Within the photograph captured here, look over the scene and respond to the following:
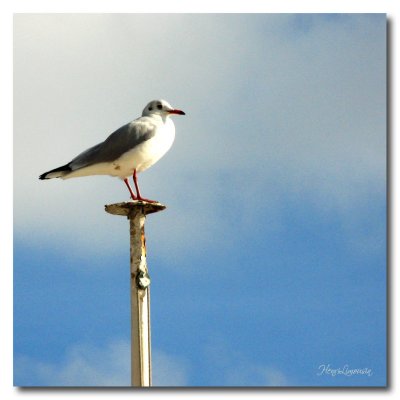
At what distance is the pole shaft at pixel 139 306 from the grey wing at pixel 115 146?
1.97 feet

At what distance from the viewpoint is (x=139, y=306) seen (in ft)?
19.5

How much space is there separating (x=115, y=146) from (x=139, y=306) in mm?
1238

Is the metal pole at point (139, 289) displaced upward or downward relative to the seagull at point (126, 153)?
downward

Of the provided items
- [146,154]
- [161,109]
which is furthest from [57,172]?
[161,109]

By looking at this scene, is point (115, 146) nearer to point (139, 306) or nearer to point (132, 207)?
point (132, 207)

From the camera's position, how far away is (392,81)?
20.5ft

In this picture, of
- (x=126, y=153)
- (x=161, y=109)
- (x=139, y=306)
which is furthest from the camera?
(x=161, y=109)

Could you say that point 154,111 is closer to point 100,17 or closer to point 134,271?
point 100,17

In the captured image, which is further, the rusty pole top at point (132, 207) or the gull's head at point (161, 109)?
the gull's head at point (161, 109)

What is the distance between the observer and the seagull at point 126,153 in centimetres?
651

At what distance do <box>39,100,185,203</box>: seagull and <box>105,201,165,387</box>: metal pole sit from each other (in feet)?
1.47

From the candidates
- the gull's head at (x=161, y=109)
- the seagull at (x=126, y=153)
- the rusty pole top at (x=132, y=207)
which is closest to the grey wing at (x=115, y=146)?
the seagull at (x=126, y=153)

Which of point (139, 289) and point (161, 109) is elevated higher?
point (161, 109)

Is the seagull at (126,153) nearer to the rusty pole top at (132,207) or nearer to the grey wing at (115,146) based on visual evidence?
the grey wing at (115,146)
